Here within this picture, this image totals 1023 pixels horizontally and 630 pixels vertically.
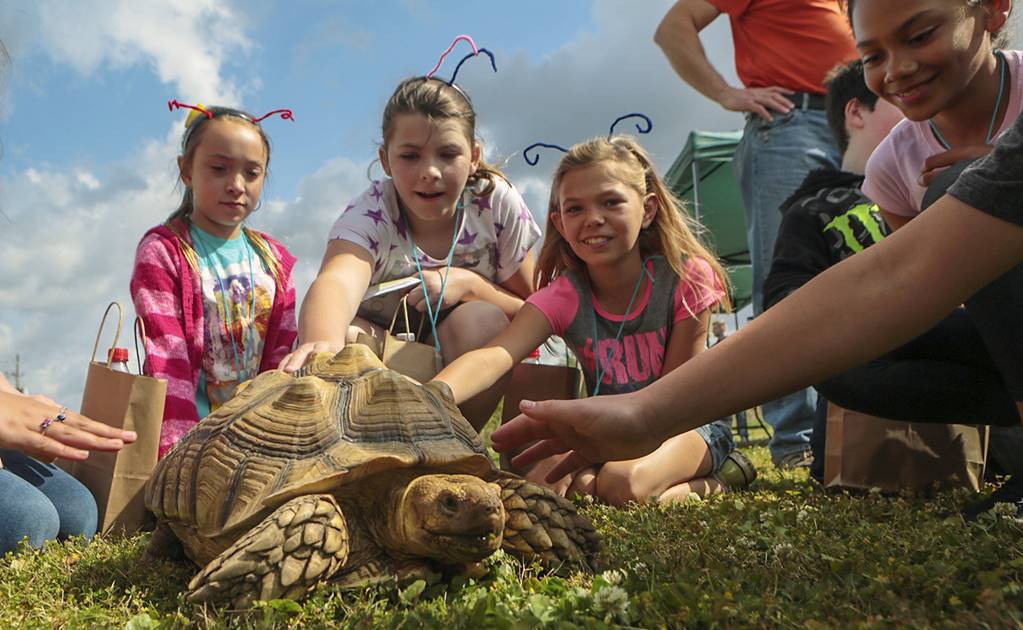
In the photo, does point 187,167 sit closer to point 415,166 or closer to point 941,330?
point 415,166

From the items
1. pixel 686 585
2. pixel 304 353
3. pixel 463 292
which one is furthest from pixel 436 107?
pixel 686 585

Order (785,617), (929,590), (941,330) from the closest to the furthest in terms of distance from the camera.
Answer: (785,617) < (929,590) < (941,330)

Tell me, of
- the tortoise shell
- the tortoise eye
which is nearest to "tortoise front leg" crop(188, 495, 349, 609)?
the tortoise shell

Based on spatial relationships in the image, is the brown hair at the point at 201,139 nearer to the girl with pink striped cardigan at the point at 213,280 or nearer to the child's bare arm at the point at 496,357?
the girl with pink striped cardigan at the point at 213,280

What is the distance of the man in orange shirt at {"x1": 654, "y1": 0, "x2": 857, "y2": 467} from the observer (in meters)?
4.91

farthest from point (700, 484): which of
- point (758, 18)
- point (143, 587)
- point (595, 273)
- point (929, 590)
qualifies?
point (758, 18)

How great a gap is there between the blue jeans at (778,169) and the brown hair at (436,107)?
1.82 metres

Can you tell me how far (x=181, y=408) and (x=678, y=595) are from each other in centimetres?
296

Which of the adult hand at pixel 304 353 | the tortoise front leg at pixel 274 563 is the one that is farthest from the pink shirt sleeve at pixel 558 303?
the tortoise front leg at pixel 274 563

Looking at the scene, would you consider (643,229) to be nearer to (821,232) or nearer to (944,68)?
(821,232)

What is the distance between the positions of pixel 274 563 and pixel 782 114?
432 cm

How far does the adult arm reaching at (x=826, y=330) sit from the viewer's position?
171cm

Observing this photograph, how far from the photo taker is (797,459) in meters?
4.66

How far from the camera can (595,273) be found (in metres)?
4.12
